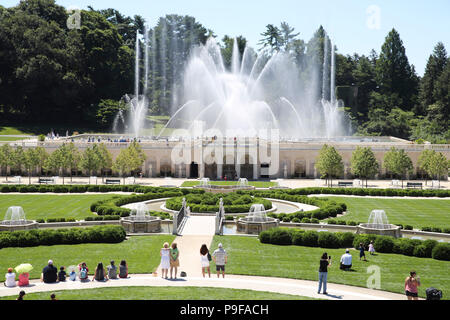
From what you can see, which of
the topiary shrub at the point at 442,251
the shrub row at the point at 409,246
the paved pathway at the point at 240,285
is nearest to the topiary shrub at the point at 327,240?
the shrub row at the point at 409,246

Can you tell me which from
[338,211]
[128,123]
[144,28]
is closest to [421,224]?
[338,211]

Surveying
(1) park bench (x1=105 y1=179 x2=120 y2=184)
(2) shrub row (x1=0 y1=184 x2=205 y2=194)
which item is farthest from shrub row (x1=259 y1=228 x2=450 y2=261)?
(1) park bench (x1=105 y1=179 x2=120 y2=184)

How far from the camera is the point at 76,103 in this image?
338ft

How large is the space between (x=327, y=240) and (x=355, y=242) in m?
1.38

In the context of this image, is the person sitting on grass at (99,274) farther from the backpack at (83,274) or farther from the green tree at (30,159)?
the green tree at (30,159)

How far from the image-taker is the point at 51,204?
44469 mm

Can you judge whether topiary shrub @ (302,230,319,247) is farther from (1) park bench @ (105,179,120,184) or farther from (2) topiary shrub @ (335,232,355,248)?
(1) park bench @ (105,179,120,184)

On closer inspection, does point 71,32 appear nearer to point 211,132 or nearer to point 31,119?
point 31,119

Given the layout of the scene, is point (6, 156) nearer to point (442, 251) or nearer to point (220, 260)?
point (220, 260)

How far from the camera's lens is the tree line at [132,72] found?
314 feet

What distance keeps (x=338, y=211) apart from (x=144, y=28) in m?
98.5

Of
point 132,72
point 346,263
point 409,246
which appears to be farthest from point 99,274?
point 132,72

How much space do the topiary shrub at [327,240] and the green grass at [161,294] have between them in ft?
32.2

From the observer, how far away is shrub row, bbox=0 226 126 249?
27370mm
